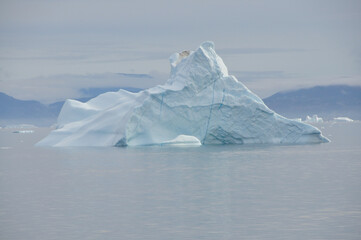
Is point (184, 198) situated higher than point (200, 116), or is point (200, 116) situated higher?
point (200, 116)

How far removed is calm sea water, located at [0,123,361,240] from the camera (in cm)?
1143

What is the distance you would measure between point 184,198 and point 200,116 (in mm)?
18512

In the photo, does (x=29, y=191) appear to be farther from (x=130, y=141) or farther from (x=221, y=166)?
(x=130, y=141)

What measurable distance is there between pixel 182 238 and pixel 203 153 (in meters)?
18.4

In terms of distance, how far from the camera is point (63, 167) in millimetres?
24250

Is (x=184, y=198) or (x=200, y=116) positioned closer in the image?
(x=184, y=198)

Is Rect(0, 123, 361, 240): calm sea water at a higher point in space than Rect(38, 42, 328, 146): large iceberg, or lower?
lower

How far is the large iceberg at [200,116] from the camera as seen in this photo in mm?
33094

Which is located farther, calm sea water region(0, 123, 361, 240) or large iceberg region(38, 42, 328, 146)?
large iceberg region(38, 42, 328, 146)

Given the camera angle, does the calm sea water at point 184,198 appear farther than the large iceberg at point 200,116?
No

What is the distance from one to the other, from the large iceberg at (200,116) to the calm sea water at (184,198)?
236 inches

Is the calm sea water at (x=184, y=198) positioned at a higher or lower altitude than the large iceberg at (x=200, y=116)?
lower

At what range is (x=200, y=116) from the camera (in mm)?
33656

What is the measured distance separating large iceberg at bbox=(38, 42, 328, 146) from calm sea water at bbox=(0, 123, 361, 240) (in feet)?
19.7
